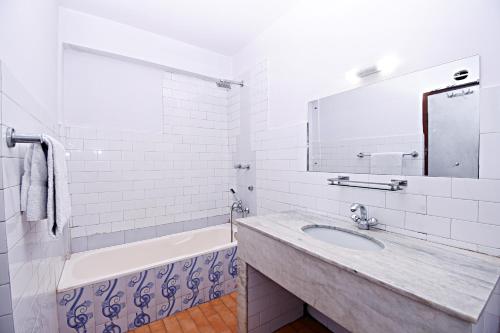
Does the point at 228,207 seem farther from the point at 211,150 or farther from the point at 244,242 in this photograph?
the point at 244,242

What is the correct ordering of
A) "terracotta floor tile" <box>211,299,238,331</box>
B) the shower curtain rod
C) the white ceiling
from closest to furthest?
"terracotta floor tile" <box>211,299,238,331</box> < the white ceiling < the shower curtain rod

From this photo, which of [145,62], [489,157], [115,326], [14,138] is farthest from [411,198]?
[145,62]

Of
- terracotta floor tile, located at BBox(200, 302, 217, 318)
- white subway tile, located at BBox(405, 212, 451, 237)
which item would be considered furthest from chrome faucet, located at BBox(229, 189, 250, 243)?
white subway tile, located at BBox(405, 212, 451, 237)

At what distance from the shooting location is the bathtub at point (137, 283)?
1.60 m

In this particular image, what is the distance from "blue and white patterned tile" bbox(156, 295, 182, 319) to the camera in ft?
6.11

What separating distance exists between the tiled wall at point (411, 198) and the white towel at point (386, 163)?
0.13ft

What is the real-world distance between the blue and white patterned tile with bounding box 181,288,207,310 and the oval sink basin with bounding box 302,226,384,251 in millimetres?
1247

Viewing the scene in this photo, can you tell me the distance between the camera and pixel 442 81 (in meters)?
1.12

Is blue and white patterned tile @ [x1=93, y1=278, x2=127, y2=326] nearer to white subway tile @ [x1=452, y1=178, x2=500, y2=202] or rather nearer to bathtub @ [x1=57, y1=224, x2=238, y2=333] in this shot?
bathtub @ [x1=57, y1=224, x2=238, y2=333]

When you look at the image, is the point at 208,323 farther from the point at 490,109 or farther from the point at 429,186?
the point at 490,109

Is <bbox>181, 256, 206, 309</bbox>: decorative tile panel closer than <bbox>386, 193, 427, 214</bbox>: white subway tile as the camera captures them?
No

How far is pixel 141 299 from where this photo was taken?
1.79 m

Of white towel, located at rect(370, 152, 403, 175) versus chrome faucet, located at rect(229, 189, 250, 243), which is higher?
white towel, located at rect(370, 152, 403, 175)

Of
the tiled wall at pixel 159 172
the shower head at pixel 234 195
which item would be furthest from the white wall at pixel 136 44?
the shower head at pixel 234 195
